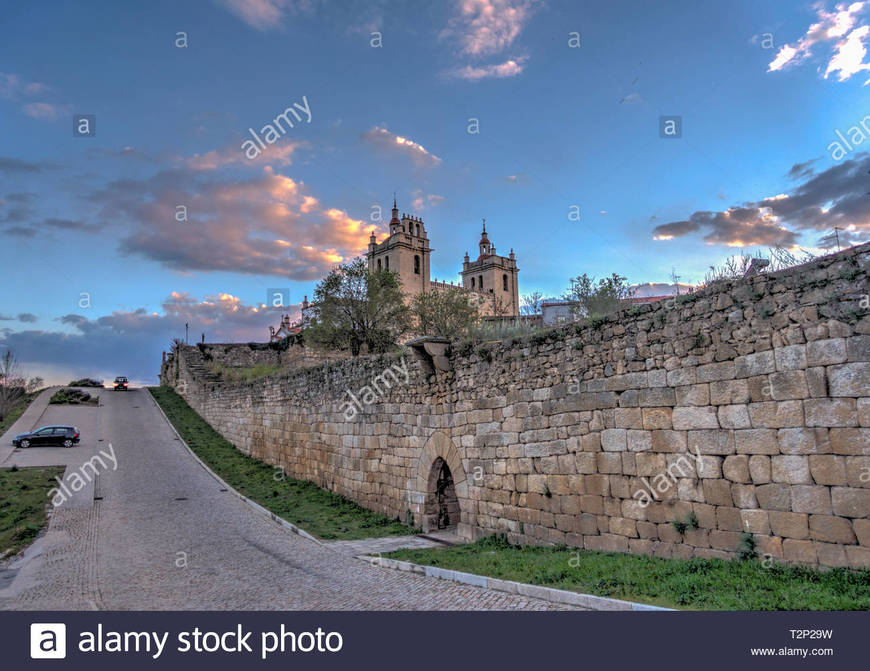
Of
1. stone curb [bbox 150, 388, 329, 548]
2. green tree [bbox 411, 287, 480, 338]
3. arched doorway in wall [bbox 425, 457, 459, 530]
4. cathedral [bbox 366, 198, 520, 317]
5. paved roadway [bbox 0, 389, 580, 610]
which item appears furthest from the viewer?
cathedral [bbox 366, 198, 520, 317]

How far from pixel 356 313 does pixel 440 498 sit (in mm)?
20355

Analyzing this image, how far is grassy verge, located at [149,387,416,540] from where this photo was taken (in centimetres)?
1301

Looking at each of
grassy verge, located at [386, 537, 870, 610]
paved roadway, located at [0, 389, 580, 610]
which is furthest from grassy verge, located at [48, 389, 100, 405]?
grassy verge, located at [386, 537, 870, 610]

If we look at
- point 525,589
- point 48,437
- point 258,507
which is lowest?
point 258,507

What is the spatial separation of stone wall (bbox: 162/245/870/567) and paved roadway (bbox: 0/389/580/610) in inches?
89.6

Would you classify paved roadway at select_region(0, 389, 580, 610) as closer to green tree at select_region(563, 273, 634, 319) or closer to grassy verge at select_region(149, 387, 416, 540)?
grassy verge at select_region(149, 387, 416, 540)

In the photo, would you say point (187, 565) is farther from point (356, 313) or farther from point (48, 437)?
point (356, 313)

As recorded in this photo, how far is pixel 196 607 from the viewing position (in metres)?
7.26

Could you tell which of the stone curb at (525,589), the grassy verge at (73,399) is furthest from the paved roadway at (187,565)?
the grassy verge at (73,399)

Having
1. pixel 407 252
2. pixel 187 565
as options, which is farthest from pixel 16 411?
pixel 407 252

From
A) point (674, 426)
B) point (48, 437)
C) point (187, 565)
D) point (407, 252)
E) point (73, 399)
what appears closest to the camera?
point (674, 426)

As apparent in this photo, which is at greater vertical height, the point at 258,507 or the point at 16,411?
the point at 16,411

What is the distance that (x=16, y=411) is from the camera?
113 feet

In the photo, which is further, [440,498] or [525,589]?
[440,498]
